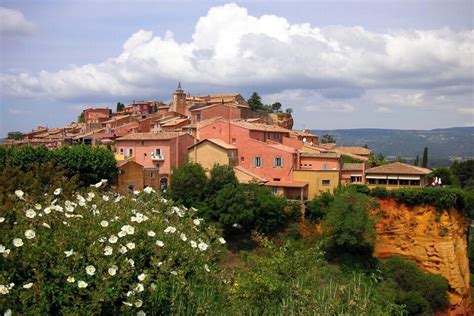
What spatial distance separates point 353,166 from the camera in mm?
38406

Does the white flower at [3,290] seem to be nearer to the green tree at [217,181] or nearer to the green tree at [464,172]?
the green tree at [217,181]

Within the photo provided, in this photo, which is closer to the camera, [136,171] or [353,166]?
[136,171]

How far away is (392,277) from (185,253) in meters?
26.6

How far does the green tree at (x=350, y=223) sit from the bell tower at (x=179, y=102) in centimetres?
3228

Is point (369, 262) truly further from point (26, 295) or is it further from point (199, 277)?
point (26, 295)

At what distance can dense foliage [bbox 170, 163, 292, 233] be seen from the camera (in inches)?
1199

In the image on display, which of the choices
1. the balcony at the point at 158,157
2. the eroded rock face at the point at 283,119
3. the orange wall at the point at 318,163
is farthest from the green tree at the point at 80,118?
the orange wall at the point at 318,163

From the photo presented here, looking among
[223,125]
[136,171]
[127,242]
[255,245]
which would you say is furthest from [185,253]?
[223,125]

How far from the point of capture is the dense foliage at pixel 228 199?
3045 cm

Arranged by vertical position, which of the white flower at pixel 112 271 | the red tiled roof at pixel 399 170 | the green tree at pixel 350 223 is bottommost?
the green tree at pixel 350 223

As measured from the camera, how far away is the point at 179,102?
197ft

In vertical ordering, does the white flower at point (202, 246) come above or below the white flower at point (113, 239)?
below

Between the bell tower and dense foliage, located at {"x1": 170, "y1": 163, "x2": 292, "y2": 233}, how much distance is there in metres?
27.6

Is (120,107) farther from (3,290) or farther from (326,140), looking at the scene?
(3,290)
